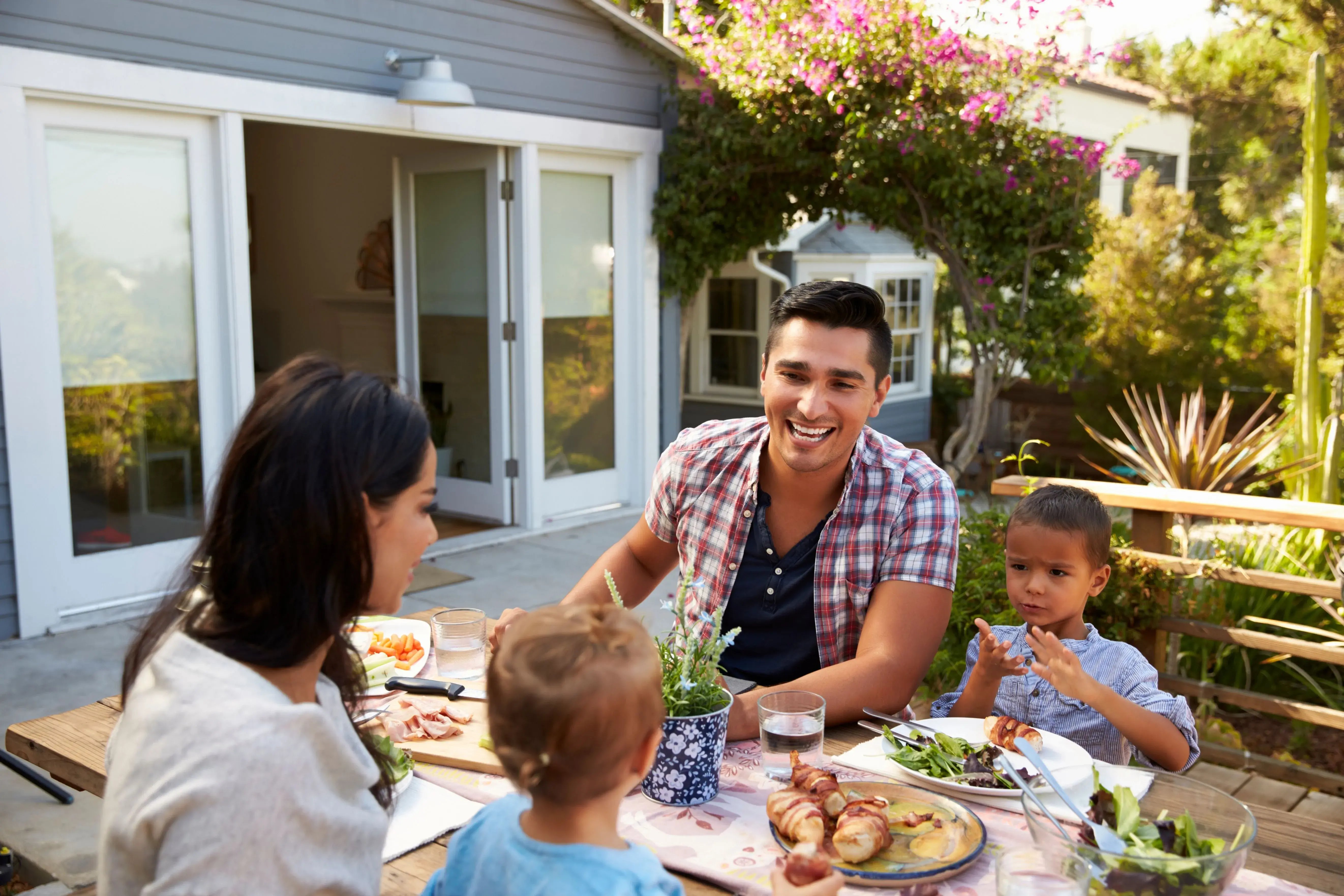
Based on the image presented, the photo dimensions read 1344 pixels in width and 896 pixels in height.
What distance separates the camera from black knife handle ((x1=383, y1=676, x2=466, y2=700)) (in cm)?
180

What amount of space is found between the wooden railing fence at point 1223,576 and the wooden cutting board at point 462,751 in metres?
2.01

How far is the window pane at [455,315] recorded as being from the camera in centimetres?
686

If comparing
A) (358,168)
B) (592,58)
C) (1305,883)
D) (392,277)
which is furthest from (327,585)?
(358,168)

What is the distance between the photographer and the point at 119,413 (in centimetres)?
503

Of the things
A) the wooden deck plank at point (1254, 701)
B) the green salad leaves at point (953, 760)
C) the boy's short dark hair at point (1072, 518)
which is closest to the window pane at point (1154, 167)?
the wooden deck plank at point (1254, 701)

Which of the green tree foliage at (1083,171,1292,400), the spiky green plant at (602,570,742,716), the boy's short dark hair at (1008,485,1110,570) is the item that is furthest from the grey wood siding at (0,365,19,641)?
the green tree foliage at (1083,171,1292,400)

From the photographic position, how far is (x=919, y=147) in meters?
6.98

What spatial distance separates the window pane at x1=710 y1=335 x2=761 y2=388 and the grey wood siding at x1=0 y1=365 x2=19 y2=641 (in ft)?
23.6

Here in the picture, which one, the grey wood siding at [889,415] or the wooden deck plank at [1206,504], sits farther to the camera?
the grey wood siding at [889,415]

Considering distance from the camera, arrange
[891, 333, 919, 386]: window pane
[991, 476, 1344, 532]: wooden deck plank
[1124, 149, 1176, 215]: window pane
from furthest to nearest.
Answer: [1124, 149, 1176, 215]: window pane
[891, 333, 919, 386]: window pane
[991, 476, 1344, 532]: wooden deck plank

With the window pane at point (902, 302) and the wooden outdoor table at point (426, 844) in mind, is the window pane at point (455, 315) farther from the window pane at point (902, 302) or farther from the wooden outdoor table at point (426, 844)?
the window pane at point (902, 302)

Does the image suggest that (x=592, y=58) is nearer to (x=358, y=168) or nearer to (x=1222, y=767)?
(x=358, y=168)

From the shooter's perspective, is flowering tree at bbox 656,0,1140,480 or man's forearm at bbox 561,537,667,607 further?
flowering tree at bbox 656,0,1140,480

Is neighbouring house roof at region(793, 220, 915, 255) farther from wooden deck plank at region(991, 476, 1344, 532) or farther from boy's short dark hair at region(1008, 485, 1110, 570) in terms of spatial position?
boy's short dark hair at region(1008, 485, 1110, 570)
